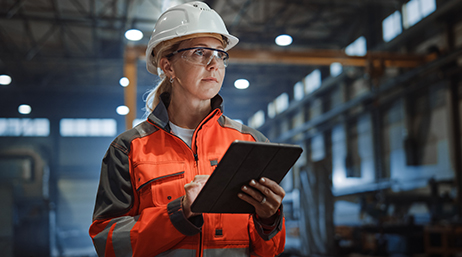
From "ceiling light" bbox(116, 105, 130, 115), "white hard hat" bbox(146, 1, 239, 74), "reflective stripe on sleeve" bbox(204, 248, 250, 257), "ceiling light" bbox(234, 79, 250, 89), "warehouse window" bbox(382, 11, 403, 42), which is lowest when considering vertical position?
"reflective stripe on sleeve" bbox(204, 248, 250, 257)

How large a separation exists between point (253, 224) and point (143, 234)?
17.0 inches

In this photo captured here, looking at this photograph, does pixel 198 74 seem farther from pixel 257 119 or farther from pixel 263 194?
pixel 257 119

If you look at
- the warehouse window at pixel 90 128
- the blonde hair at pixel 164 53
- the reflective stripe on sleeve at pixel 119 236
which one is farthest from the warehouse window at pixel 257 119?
the reflective stripe on sleeve at pixel 119 236

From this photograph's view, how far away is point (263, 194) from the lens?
1.27 m

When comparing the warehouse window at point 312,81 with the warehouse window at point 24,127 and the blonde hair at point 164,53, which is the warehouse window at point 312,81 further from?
the blonde hair at point 164,53

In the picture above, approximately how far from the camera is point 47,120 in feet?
23.6

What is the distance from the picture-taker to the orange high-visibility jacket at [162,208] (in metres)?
1.36

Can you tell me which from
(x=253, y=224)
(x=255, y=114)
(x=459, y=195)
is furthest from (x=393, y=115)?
(x=253, y=224)

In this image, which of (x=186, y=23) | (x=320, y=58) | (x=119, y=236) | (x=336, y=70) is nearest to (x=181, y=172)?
(x=119, y=236)

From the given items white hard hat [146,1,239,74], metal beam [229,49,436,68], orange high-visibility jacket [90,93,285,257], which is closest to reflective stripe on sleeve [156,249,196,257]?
orange high-visibility jacket [90,93,285,257]

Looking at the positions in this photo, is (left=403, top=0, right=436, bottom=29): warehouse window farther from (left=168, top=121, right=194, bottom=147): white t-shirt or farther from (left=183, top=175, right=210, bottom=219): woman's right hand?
(left=183, top=175, right=210, bottom=219): woman's right hand

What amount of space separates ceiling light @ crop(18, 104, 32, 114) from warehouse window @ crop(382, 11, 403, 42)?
9429 mm

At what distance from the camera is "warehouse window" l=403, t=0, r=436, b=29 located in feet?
32.0

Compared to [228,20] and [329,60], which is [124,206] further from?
[228,20]
